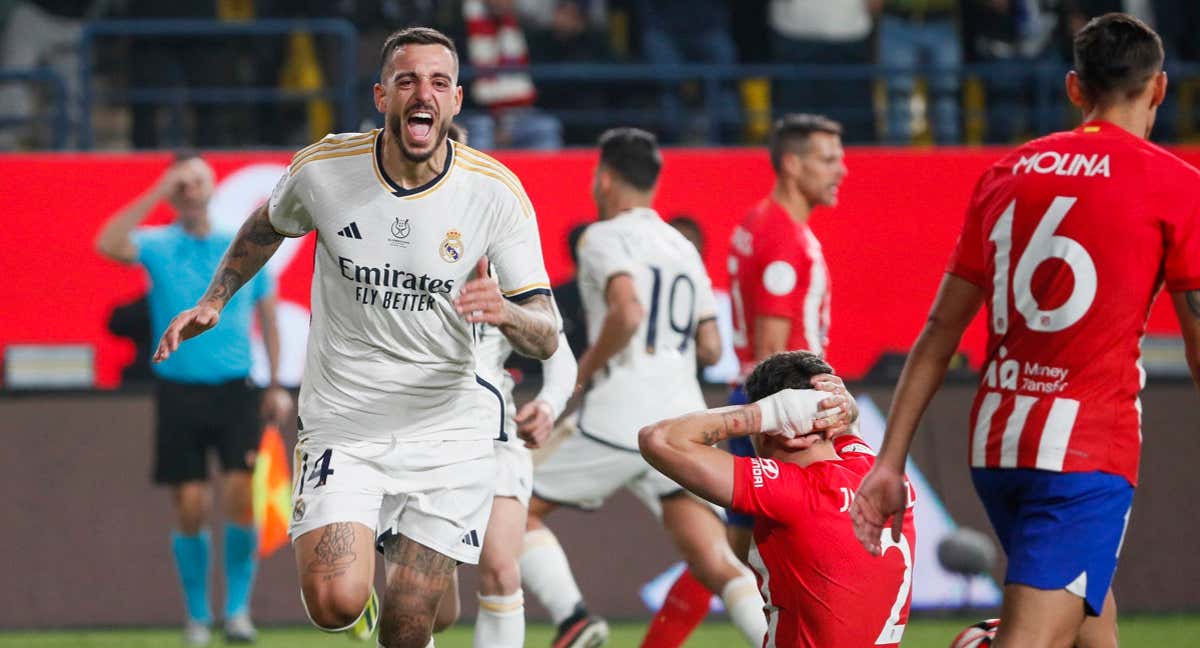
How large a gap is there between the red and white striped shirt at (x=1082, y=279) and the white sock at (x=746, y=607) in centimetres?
262

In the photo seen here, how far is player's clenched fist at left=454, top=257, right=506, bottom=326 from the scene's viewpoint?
4.71m

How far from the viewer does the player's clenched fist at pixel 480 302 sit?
471cm

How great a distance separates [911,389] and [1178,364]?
334 inches

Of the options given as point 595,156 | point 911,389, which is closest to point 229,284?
point 911,389

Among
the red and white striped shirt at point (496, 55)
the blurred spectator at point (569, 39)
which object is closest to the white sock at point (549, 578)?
the red and white striped shirt at point (496, 55)

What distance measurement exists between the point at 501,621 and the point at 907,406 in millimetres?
2567

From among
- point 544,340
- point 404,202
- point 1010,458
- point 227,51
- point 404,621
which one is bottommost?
point 404,621

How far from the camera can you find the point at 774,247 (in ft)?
→ 23.9

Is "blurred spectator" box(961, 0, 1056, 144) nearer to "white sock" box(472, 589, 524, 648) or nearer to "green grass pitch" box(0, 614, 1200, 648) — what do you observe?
"green grass pitch" box(0, 614, 1200, 648)

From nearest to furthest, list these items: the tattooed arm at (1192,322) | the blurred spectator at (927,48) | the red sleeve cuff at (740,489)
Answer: the tattooed arm at (1192,322) < the red sleeve cuff at (740,489) < the blurred spectator at (927,48)

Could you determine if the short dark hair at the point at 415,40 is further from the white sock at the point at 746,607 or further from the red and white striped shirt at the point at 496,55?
the red and white striped shirt at the point at 496,55

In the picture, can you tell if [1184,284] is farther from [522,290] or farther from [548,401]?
[548,401]

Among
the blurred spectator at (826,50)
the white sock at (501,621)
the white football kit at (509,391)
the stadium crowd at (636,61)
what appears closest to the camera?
the white football kit at (509,391)

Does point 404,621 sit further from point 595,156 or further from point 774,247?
point 595,156
